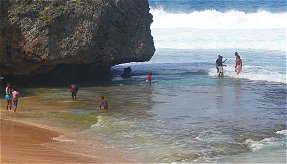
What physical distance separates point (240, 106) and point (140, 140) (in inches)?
263

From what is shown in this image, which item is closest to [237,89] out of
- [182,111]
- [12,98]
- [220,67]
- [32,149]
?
[220,67]

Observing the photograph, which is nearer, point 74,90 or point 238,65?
point 74,90

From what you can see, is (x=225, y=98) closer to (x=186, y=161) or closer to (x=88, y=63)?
(x=88, y=63)

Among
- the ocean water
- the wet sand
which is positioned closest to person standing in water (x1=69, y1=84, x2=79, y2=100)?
the ocean water

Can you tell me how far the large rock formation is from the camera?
910 inches

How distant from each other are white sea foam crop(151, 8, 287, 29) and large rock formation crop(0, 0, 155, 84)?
34037mm

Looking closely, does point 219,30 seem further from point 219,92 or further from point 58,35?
point 58,35

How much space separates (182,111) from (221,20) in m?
43.0

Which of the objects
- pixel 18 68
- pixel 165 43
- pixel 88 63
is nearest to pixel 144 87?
pixel 88 63

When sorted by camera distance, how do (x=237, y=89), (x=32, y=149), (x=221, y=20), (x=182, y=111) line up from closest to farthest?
1. (x=32, y=149)
2. (x=182, y=111)
3. (x=237, y=89)
4. (x=221, y=20)

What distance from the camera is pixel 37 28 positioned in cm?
2312

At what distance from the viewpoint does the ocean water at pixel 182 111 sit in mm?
13961

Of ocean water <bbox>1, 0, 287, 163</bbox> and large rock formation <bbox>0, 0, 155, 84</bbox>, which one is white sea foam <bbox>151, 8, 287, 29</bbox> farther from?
large rock formation <bbox>0, 0, 155, 84</bbox>

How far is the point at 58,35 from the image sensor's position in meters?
23.5
